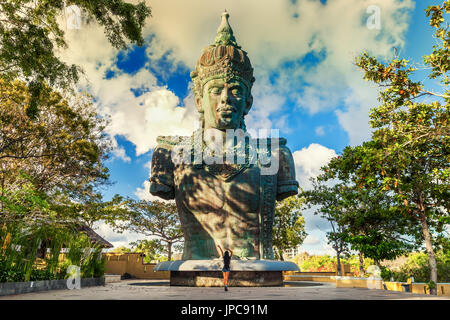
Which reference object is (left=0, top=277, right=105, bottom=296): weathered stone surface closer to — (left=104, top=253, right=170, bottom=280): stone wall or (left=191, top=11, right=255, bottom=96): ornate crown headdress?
(left=191, top=11, right=255, bottom=96): ornate crown headdress

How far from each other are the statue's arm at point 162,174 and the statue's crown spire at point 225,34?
12.9ft

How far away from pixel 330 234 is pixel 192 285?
14859mm

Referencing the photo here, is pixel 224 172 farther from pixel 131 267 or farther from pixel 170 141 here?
pixel 131 267

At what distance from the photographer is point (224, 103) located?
975cm

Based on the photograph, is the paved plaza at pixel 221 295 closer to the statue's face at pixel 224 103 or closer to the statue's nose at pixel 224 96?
the statue's face at pixel 224 103

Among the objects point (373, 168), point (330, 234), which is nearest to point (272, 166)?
point (373, 168)

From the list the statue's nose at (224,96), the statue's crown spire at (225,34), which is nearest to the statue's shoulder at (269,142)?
the statue's nose at (224,96)

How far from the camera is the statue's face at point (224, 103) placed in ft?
32.0

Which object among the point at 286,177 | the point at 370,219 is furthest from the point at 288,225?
the point at 286,177

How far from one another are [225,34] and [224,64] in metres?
1.62

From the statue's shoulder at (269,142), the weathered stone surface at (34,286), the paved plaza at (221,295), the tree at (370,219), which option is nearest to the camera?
the paved plaza at (221,295)

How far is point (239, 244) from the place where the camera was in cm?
904

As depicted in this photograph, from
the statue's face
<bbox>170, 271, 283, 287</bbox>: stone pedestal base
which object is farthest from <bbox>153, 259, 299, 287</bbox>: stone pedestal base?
the statue's face
